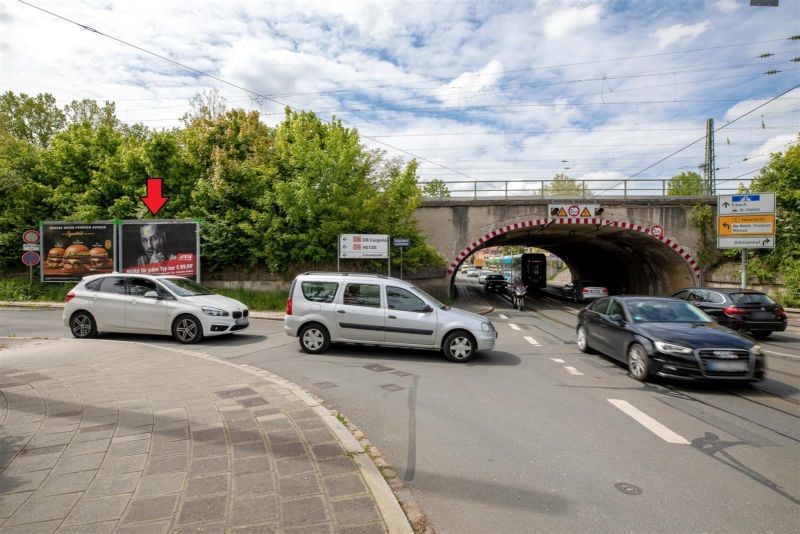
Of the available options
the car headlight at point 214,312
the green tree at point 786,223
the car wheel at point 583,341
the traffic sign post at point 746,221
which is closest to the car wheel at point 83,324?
the car headlight at point 214,312

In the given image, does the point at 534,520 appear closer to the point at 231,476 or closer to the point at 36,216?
the point at 231,476

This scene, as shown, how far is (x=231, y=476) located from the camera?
347 centimetres

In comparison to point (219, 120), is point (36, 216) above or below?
below

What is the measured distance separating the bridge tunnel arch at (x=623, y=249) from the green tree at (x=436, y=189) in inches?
123

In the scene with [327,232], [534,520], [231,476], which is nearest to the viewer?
[534,520]

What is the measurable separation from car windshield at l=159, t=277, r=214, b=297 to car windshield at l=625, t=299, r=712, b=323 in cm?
963

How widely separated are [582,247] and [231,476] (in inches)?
1445

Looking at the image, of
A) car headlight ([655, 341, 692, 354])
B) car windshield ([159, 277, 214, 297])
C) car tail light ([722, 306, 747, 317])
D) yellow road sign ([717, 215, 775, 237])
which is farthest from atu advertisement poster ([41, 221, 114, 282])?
yellow road sign ([717, 215, 775, 237])

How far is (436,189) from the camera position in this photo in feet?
87.9

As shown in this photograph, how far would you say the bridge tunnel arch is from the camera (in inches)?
944

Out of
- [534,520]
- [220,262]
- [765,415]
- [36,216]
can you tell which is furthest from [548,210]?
[36,216]

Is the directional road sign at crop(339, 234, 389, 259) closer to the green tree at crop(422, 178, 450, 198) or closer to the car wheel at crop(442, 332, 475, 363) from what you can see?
the green tree at crop(422, 178, 450, 198)

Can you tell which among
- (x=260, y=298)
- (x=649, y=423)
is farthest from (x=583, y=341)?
(x=260, y=298)

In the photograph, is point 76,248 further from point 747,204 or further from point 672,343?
point 747,204
